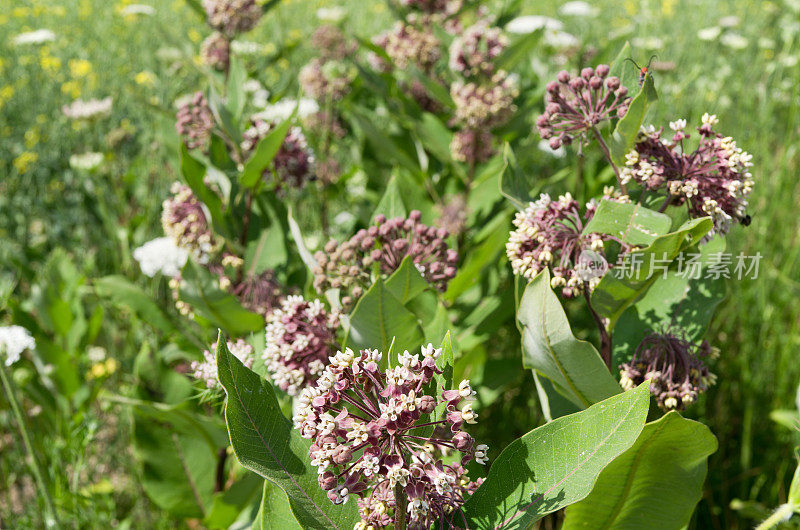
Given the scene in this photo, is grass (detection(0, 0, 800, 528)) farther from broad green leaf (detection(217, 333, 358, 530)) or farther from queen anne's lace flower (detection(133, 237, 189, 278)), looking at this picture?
broad green leaf (detection(217, 333, 358, 530))

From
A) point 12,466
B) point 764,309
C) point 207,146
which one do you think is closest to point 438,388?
point 207,146

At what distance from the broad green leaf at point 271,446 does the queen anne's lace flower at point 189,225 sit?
35.4 inches

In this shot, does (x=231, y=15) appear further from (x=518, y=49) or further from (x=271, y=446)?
(x=271, y=446)

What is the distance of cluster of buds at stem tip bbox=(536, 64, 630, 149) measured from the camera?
47.6 inches

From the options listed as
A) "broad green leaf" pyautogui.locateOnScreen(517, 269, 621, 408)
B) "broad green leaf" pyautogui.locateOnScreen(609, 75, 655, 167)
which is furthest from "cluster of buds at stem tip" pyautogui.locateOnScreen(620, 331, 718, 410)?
"broad green leaf" pyautogui.locateOnScreen(609, 75, 655, 167)

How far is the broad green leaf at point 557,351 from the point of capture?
1083 mm

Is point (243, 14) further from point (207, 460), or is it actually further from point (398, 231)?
point (207, 460)

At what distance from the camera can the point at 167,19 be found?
7531mm

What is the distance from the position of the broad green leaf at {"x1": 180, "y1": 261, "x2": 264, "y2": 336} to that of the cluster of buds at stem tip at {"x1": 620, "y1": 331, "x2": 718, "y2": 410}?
3.05 ft

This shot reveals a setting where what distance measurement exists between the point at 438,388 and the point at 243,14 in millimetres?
1595

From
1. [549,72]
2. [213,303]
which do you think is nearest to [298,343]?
[213,303]

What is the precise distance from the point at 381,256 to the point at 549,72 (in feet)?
6.79

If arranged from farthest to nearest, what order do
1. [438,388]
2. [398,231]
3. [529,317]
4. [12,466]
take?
[12,466]
[398,231]
[529,317]
[438,388]

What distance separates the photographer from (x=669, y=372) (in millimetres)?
1200
